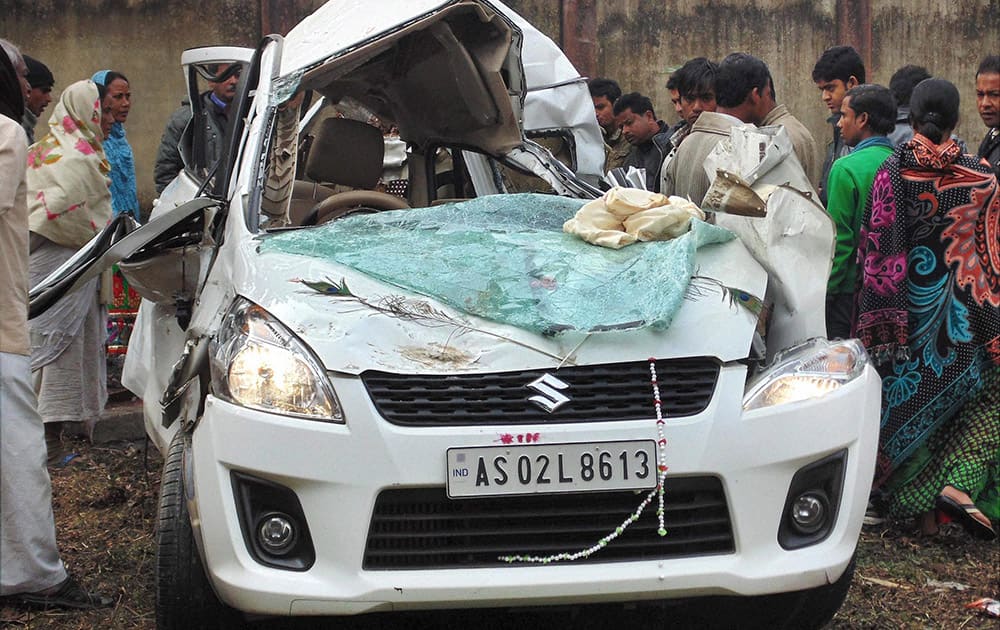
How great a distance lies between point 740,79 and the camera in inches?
217

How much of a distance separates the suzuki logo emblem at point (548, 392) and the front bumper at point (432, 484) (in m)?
0.06

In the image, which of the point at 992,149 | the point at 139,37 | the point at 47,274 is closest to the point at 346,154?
the point at 47,274

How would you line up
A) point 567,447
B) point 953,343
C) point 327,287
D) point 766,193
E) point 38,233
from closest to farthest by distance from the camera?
point 567,447 → point 327,287 → point 766,193 → point 953,343 → point 38,233

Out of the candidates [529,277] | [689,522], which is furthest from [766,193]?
[689,522]

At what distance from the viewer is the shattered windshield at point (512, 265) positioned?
10.3 ft

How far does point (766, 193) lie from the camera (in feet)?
12.5

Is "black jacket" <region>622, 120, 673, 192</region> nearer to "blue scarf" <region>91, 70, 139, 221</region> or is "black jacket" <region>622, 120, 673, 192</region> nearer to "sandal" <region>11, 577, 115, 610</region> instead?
"blue scarf" <region>91, 70, 139, 221</region>

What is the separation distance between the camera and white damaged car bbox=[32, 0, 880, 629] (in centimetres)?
287

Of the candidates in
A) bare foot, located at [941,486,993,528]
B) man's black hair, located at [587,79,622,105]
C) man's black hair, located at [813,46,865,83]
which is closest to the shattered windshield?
bare foot, located at [941,486,993,528]

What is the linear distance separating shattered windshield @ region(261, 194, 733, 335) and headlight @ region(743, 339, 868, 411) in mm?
307

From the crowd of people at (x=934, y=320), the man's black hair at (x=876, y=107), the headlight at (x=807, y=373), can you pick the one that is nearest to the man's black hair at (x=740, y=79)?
the man's black hair at (x=876, y=107)

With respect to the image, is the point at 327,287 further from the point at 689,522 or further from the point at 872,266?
the point at 872,266

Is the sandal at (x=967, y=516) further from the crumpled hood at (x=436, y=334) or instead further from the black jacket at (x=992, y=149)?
the crumpled hood at (x=436, y=334)

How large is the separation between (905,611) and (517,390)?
1.88m
